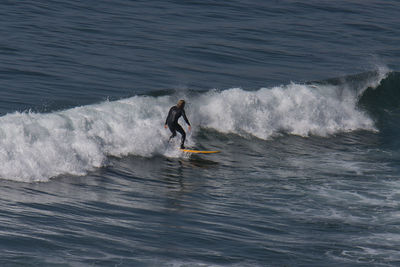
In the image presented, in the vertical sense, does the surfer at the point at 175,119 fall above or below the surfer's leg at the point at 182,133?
above

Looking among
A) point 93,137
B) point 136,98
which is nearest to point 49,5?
point 136,98

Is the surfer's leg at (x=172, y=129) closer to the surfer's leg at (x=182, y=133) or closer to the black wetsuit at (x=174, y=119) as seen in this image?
the black wetsuit at (x=174, y=119)

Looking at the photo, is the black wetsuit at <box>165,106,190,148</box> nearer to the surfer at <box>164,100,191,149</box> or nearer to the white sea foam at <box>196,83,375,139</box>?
the surfer at <box>164,100,191,149</box>

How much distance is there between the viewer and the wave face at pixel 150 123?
16906mm

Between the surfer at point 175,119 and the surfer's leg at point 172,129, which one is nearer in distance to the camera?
the surfer at point 175,119

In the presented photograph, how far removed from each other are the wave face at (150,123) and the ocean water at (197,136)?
0.05 m

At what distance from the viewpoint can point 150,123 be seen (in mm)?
20672

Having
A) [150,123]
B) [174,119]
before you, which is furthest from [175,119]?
[150,123]

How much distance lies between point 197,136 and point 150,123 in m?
1.72

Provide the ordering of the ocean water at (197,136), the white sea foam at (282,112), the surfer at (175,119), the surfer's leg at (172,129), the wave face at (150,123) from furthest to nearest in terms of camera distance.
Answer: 1. the white sea foam at (282,112)
2. the surfer's leg at (172,129)
3. the surfer at (175,119)
4. the wave face at (150,123)
5. the ocean water at (197,136)

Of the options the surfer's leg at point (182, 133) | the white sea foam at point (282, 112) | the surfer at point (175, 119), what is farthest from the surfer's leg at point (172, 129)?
the white sea foam at point (282, 112)

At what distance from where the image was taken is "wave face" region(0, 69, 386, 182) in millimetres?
16906

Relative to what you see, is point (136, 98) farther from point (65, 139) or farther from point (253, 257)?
point (253, 257)

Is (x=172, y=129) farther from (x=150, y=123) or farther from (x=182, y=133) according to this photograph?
(x=150, y=123)
